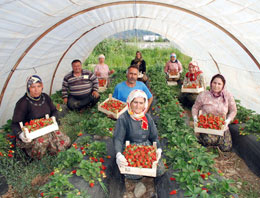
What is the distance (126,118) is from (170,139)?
1152mm

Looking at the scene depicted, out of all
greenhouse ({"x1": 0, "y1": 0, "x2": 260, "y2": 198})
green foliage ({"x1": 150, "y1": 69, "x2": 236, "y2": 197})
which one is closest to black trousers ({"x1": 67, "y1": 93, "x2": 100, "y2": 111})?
greenhouse ({"x1": 0, "y1": 0, "x2": 260, "y2": 198})

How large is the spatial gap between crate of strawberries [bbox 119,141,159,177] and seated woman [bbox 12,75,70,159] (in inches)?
76.0

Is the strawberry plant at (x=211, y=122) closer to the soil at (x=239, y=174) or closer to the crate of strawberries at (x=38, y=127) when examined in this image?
the soil at (x=239, y=174)

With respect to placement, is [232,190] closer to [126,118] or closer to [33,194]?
[126,118]

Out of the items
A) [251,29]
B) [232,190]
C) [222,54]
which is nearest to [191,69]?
[222,54]

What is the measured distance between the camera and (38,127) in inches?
158

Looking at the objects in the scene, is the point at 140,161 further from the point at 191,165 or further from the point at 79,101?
the point at 79,101

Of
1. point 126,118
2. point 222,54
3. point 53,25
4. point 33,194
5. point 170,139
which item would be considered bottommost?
point 33,194

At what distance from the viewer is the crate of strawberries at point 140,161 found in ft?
9.77

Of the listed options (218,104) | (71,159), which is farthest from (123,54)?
(71,159)

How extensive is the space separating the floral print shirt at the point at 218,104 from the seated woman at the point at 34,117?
321cm

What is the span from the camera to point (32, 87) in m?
4.05

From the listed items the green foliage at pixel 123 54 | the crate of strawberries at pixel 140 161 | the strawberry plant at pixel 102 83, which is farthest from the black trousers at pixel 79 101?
the green foliage at pixel 123 54

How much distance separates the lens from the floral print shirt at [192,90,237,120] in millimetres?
4699
